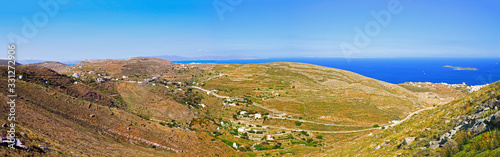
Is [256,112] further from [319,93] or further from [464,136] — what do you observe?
[464,136]

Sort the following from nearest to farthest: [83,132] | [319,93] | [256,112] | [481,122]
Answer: [481,122] → [83,132] → [256,112] → [319,93]

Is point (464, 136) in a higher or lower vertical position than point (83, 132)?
higher

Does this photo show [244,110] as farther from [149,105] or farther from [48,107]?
[48,107]

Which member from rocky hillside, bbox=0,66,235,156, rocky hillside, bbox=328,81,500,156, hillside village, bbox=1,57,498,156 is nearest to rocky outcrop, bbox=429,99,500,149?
rocky hillside, bbox=328,81,500,156

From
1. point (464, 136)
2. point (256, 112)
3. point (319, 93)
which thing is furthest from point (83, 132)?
point (319, 93)

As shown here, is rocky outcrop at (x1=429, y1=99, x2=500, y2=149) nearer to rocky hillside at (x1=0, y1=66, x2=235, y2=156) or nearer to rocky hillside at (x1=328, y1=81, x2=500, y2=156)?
rocky hillside at (x1=328, y1=81, x2=500, y2=156)

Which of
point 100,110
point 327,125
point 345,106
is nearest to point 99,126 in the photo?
point 100,110
